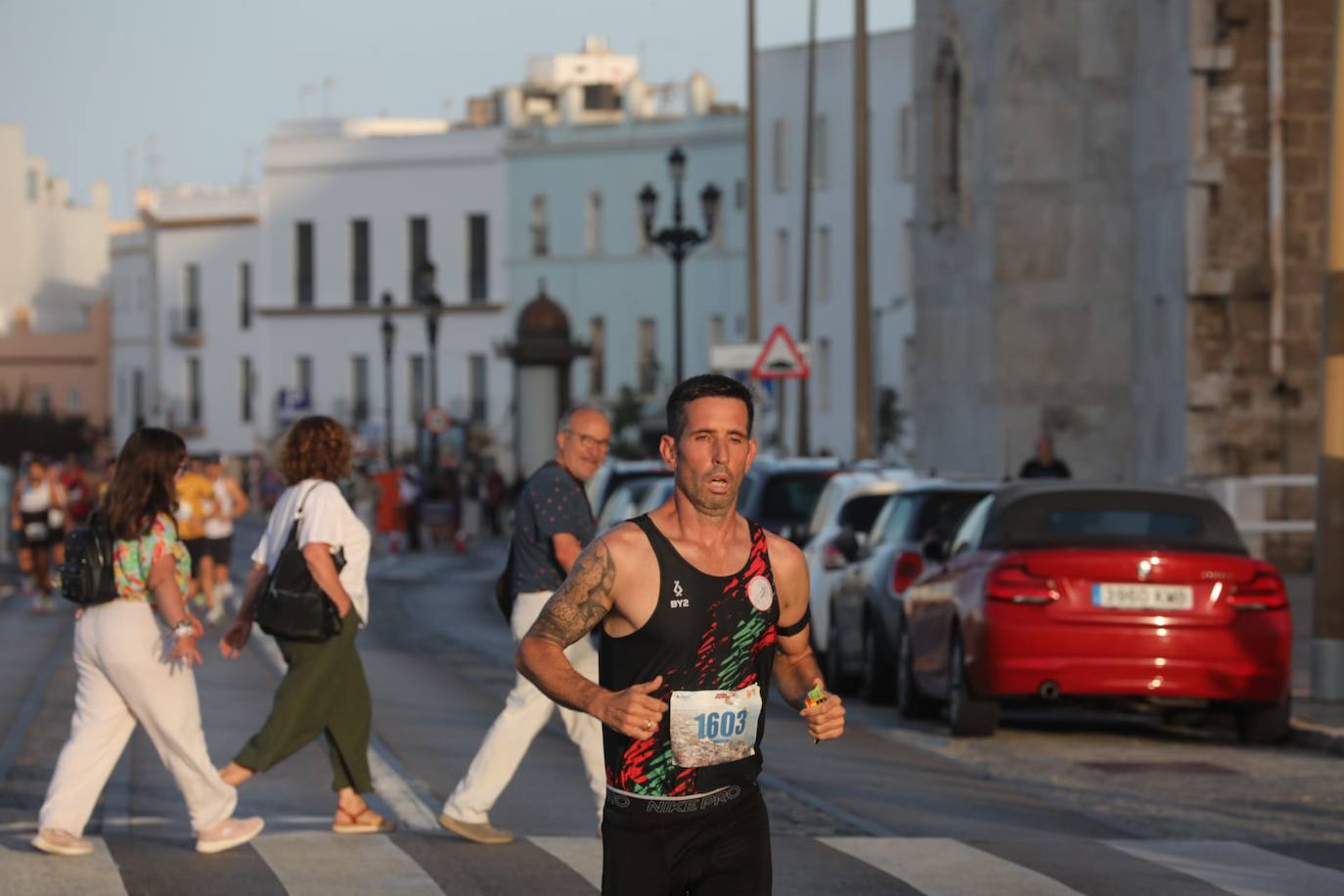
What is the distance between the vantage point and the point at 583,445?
12.3m

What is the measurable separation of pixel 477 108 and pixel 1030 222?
64.1m

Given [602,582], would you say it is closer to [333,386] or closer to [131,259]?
[333,386]

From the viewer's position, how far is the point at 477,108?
333ft

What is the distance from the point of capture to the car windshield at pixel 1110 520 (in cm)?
1711

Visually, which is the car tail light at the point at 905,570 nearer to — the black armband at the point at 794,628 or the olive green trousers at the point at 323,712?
the olive green trousers at the point at 323,712

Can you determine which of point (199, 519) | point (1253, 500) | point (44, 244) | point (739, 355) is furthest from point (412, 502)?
point (44, 244)

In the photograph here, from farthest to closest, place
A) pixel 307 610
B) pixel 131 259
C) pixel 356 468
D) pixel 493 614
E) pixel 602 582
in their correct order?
pixel 131 259, pixel 356 468, pixel 493 614, pixel 307 610, pixel 602 582

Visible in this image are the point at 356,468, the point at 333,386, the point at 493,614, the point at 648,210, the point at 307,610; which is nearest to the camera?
the point at 307,610

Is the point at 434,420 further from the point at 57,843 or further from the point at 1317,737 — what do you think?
the point at 57,843

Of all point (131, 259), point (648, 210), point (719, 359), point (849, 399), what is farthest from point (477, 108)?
point (719, 359)

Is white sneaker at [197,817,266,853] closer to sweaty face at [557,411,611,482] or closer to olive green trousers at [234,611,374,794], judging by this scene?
olive green trousers at [234,611,374,794]

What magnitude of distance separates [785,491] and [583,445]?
43.1 ft

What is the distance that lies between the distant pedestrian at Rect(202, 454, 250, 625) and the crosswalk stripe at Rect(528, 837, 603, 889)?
A: 19.0 m

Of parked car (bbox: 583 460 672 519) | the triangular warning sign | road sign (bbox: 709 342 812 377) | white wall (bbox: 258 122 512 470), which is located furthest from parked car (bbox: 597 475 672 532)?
white wall (bbox: 258 122 512 470)
